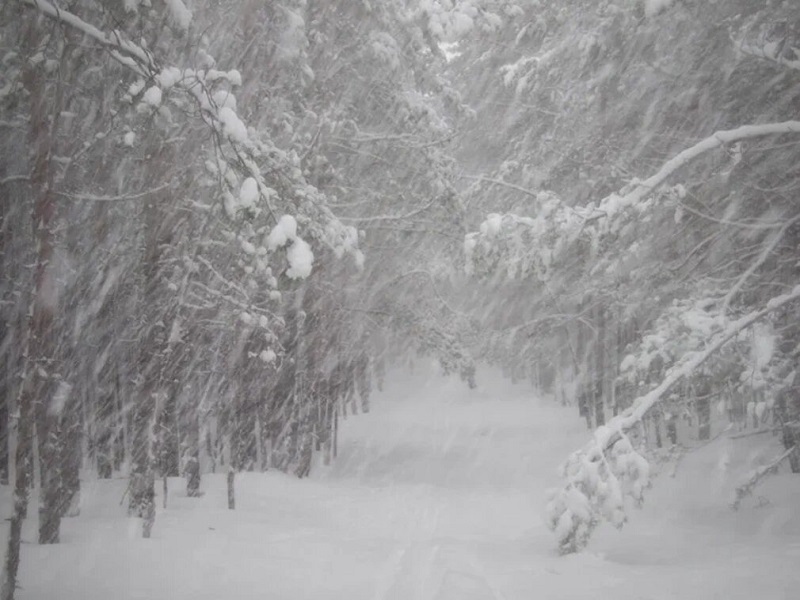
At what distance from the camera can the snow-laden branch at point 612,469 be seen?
20.4ft

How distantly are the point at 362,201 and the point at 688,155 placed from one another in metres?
7.07

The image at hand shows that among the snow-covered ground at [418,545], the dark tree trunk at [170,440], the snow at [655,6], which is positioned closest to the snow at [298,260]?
the snow-covered ground at [418,545]

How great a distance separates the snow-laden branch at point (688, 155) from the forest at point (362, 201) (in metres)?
0.03

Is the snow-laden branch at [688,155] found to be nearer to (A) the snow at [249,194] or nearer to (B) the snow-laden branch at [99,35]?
(A) the snow at [249,194]

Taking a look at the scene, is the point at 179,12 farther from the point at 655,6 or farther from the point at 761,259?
the point at 761,259

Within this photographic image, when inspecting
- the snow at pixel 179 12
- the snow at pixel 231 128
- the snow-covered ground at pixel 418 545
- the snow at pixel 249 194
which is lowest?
the snow-covered ground at pixel 418 545

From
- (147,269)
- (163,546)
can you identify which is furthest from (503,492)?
(147,269)

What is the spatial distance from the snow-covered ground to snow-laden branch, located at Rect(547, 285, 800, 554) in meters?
0.62

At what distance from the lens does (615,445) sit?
6457 mm

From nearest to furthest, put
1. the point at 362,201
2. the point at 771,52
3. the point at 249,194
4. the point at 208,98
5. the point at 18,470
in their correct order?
the point at 249,194, the point at 208,98, the point at 18,470, the point at 771,52, the point at 362,201

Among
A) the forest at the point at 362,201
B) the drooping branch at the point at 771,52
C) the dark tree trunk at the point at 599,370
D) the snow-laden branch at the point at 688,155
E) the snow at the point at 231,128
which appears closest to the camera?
the snow at the point at 231,128

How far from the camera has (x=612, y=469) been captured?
255 inches

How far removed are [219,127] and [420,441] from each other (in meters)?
19.3

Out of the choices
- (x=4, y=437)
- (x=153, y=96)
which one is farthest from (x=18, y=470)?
(x=4, y=437)
